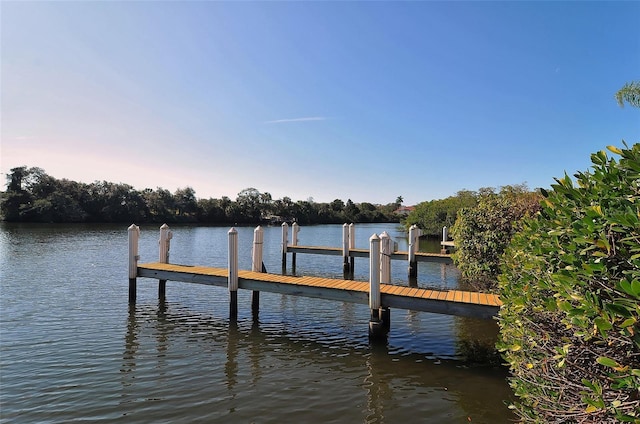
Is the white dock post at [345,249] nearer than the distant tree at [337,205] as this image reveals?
Yes

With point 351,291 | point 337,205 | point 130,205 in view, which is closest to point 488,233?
point 351,291

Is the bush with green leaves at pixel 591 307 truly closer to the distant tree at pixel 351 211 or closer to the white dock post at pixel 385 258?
the white dock post at pixel 385 258

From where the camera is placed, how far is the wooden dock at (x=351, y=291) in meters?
7.58

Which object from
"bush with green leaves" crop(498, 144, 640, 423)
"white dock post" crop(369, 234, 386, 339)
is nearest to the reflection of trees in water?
"white dock post" crop(369, 234, 386, 339)

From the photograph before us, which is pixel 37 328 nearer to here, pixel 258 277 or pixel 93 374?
pixel 93 374

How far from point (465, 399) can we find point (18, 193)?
67669 mm

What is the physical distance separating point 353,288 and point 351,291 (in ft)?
0.75

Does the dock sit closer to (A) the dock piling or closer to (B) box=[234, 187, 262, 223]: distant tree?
(A) the dock piling

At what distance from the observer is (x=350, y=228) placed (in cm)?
1889

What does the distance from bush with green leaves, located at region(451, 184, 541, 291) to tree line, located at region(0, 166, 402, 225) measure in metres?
61.1

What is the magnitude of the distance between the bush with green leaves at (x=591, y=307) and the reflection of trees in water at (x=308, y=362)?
313 cm

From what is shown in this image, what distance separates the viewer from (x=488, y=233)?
9.80 meters

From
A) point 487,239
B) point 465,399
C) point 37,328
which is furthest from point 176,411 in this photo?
point 487,239

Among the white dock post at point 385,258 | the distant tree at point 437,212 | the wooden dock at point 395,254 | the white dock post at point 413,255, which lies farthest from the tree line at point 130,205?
the white dock post at point 385,258
